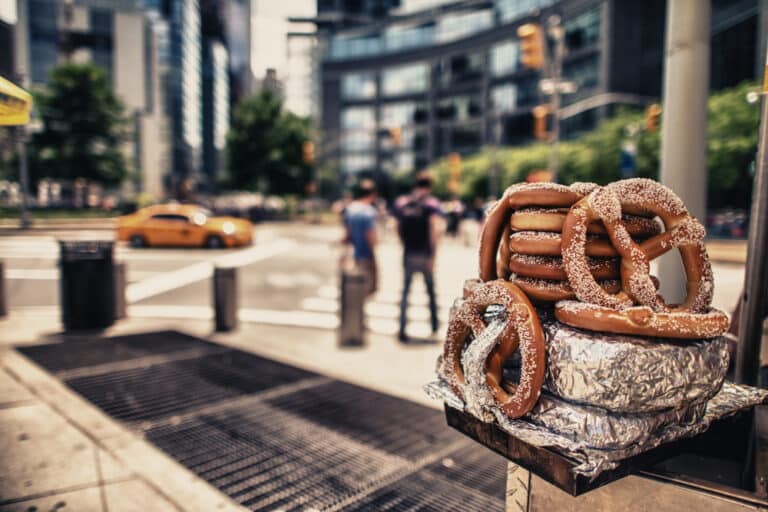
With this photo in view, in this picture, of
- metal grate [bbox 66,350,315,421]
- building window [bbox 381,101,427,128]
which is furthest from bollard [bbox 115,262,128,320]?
building window [bbox 381,101,427,128]

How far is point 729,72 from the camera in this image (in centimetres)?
2716

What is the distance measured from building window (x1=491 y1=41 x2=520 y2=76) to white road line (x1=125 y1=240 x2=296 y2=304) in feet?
173

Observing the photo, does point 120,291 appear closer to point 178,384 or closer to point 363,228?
point 178,384

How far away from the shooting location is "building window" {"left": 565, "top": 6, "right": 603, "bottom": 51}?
4709 cm

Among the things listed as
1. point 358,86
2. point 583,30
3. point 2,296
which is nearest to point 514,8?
point 583,30

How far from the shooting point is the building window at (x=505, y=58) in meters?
62.4

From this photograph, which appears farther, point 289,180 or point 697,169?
point 289,180

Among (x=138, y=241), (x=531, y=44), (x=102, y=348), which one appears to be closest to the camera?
(x=102, y=348)

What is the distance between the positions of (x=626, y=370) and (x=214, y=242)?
19.0 m

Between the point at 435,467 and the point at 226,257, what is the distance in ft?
46.1

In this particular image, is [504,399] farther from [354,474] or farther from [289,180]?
[289,180]

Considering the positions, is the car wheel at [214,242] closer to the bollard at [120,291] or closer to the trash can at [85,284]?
the bollard at [120,291]

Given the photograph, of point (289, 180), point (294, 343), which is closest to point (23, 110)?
point (294, 343)

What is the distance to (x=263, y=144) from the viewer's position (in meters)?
44.3
